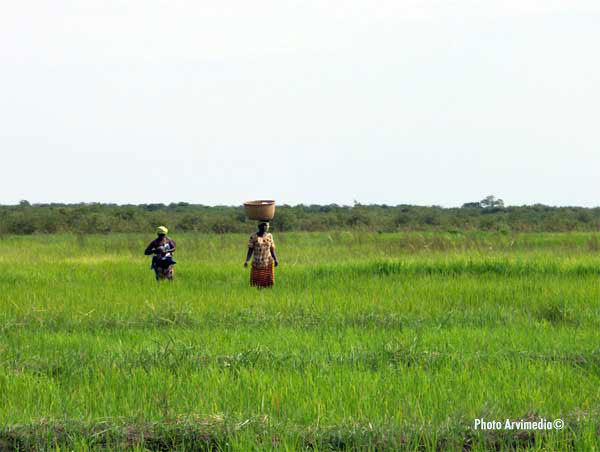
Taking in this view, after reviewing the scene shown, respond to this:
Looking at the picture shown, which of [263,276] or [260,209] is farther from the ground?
[260,209]

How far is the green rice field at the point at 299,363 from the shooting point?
168 inches

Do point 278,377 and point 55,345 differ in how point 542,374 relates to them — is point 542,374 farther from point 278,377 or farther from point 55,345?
point 55,345

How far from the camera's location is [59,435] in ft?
14.0

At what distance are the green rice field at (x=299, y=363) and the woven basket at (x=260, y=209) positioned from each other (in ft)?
4.92

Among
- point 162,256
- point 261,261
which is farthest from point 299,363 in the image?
point 162,256

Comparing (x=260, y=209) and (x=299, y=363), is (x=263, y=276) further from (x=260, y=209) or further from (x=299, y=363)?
(x=299, y=363)

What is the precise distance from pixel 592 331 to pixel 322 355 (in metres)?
3.87

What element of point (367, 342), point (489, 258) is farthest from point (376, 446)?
point (489, 258)

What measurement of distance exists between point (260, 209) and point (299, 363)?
634cm

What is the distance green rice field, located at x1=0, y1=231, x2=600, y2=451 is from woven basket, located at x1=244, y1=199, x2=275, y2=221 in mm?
1501

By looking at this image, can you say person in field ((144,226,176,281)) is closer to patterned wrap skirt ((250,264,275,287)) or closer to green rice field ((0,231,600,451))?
green rice field ((0,231,600,451))

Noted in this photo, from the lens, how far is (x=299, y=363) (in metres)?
6.11

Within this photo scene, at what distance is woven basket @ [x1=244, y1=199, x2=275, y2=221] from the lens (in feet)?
39.8

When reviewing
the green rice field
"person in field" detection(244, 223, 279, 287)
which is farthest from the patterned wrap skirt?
the green rice field
